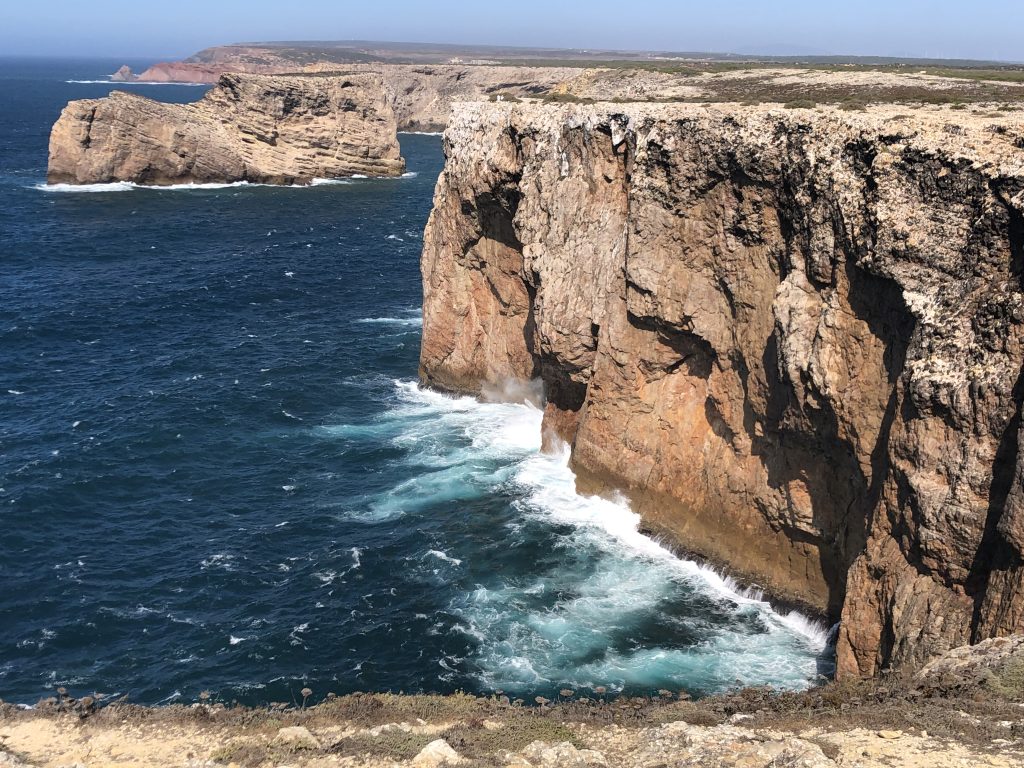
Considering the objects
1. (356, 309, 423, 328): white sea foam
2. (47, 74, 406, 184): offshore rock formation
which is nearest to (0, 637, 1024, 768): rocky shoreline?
(356, 309, 423, 328): white sea foam

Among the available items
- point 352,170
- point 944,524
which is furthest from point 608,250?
point 352,170

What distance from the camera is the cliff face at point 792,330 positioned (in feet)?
87.5

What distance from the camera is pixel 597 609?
36375mm

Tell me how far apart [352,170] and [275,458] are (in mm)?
107258

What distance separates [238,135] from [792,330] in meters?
123

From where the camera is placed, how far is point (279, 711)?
83.5 ft

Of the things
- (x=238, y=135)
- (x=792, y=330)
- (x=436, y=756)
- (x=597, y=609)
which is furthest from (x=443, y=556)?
(x=238, y=135)

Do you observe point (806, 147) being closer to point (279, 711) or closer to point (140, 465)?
point (279, 711)

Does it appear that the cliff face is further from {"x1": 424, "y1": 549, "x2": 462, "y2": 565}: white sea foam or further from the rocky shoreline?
{"x1": 424, "y1": 549, "x2": 462, "y2": 565}: white sea foam

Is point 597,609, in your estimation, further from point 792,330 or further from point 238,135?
point 238,135

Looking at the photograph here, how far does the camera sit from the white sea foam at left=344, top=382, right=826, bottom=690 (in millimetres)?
32781

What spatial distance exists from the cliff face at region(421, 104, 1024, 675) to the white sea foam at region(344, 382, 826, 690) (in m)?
1.48

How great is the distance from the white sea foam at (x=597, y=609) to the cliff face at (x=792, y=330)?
1.48 metres

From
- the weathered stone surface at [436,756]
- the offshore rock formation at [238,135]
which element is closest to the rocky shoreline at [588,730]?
the weathered stone surface at [436,756]
